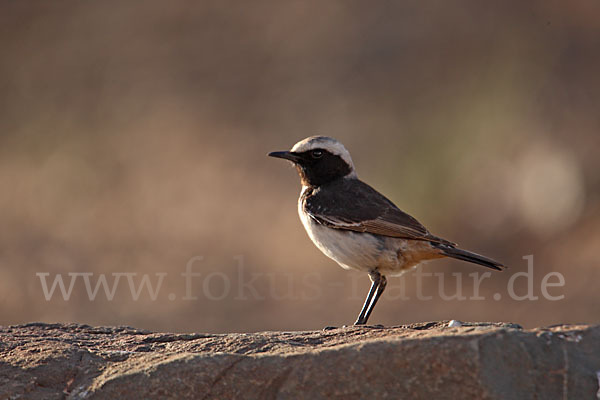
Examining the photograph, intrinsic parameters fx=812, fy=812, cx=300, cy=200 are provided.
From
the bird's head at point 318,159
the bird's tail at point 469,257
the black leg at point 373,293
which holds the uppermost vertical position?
the bird's head at point 318,159

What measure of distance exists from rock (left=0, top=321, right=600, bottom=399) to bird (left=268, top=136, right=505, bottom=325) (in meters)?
1.79

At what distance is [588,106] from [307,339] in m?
9.82

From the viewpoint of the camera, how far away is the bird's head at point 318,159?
24.2 ft

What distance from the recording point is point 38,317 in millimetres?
13766

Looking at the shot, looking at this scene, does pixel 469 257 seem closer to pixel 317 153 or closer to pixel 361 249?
pixel 361 249

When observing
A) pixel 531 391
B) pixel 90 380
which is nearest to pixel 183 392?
pixel 90 380

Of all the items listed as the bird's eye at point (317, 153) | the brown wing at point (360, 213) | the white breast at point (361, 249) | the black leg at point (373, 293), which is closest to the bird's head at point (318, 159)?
the bird's eye at point (317, 153)

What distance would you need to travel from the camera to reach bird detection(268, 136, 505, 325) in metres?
6.56

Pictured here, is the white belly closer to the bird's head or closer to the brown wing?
the brown wing

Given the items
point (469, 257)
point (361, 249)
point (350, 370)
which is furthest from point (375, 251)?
point (350, 370)

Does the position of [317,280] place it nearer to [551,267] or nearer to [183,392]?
[551,267]

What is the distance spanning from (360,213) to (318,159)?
0.81m

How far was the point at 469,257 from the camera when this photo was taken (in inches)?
250

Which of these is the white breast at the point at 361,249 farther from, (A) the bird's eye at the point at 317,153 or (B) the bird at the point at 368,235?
(A) the bird's eye at the point at 317,153
